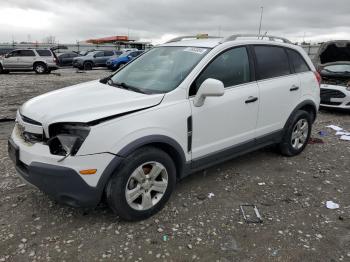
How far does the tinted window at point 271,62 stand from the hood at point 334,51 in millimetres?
6502

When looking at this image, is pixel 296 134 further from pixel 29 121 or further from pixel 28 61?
pixel 28 61

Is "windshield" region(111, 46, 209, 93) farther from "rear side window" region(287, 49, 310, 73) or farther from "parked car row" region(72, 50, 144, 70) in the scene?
"parked car row" region(72, 50, 144, 70)

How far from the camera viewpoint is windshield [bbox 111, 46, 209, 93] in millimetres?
3572

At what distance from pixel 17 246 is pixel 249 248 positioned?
208 centimetres

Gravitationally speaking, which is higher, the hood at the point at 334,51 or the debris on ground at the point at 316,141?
the hood at the point at 334,51

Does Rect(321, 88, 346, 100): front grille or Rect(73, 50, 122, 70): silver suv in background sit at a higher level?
Rect(73, 50, 122, 70): silver suv in background

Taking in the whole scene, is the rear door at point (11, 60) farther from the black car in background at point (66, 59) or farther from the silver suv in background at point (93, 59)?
the black car in background at point (66, 59)

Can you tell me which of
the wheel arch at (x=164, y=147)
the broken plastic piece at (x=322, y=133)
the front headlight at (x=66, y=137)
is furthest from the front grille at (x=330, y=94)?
the front headlight at (x=66, y=137)

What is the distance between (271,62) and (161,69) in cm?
162

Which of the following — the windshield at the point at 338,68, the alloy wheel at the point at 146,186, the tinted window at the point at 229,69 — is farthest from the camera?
the windshield at the point at 338,68

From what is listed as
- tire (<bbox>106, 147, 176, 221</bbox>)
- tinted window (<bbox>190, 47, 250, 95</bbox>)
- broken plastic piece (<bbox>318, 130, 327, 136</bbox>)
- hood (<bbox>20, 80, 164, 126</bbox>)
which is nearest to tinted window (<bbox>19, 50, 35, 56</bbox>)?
broken plastic piece (<bbox>318, 130, 327, 136</bbox>)

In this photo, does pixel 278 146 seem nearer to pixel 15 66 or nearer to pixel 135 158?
pixel 135 158

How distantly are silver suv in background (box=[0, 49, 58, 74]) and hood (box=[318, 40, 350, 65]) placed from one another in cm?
1580

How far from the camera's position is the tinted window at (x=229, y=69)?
3.66 metres
